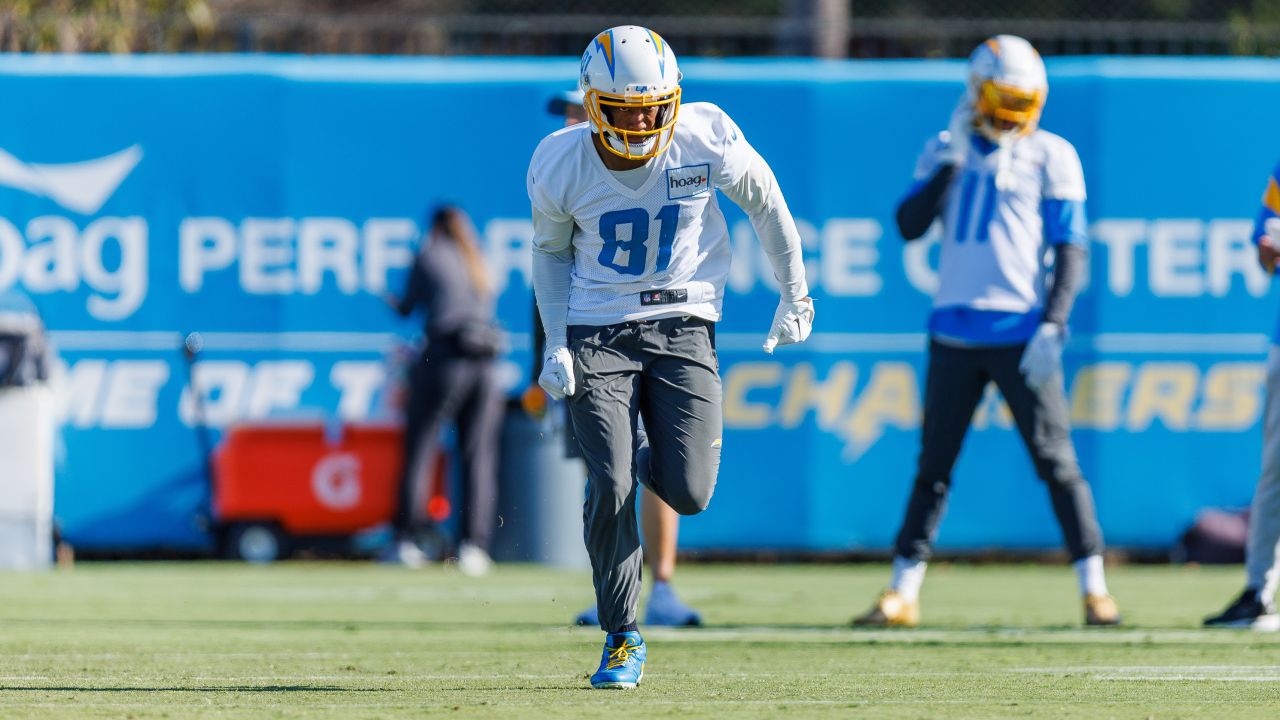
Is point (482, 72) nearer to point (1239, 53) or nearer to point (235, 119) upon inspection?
point (235, 119)

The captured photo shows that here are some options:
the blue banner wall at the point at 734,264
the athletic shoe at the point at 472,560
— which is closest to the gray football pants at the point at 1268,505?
the blue banner wall at the point at 734,264

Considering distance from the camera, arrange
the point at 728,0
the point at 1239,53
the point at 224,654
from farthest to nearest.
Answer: the point at 728,0 → the point at 1239,53 → the point at 224,654

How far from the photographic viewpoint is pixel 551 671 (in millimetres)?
6426

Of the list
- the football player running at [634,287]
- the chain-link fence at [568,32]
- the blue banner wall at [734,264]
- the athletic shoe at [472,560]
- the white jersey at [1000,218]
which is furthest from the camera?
the chain-link fence at [568,32]

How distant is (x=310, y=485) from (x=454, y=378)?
109 cm

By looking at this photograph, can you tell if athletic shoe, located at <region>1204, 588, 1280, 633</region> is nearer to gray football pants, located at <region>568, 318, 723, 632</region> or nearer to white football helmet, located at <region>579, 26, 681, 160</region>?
gray football pants, located at <region>568, 318, 723, 632</region>

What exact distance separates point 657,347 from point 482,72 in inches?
251

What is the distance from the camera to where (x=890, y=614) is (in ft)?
26.4

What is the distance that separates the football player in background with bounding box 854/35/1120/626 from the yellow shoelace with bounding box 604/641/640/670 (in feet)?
7.51

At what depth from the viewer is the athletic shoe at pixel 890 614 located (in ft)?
26.3

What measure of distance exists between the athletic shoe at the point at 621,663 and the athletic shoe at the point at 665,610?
2.03m

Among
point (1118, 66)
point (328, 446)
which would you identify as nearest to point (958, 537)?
point (1118, 66)

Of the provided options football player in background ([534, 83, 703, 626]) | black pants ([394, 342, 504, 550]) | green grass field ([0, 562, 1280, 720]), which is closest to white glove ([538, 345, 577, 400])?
green grass field ([0, 562, 1280, 720])

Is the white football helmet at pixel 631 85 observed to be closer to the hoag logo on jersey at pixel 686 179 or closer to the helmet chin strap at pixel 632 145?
the helmet chin strap at pixel 632 145
